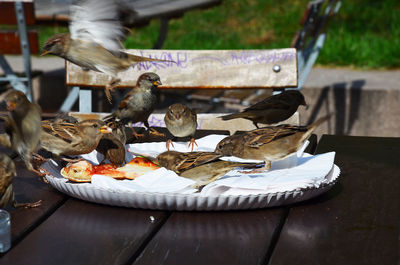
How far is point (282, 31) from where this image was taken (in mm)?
8852

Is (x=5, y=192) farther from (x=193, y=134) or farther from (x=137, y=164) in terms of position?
(x=193, y=134)

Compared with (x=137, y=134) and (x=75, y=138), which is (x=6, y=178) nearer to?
(x=75, y=138)

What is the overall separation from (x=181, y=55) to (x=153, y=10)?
2593mm

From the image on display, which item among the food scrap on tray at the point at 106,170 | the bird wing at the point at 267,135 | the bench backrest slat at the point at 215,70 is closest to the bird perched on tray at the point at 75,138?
the food scrap on tray at the point at 106,170

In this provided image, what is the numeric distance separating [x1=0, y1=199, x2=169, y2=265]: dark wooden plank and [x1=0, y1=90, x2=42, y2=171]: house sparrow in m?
0.25

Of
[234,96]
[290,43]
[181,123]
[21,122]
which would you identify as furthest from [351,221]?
[290,43]

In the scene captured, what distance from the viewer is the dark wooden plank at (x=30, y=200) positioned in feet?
6.25

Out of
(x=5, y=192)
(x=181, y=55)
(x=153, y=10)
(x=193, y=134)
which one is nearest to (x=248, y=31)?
(x=153, y=10)

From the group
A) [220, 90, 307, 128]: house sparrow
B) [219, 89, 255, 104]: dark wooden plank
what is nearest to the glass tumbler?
[220, 90, 307, 128]: house sparrow

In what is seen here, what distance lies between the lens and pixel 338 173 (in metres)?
2.28

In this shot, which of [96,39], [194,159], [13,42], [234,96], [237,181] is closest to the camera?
[237,181]

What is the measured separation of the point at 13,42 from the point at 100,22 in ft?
8.64

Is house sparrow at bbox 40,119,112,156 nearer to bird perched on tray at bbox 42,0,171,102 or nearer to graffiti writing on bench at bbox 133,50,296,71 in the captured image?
bird perched on tray at bbox 42,0,171,102

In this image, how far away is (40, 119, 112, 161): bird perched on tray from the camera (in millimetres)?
2314
